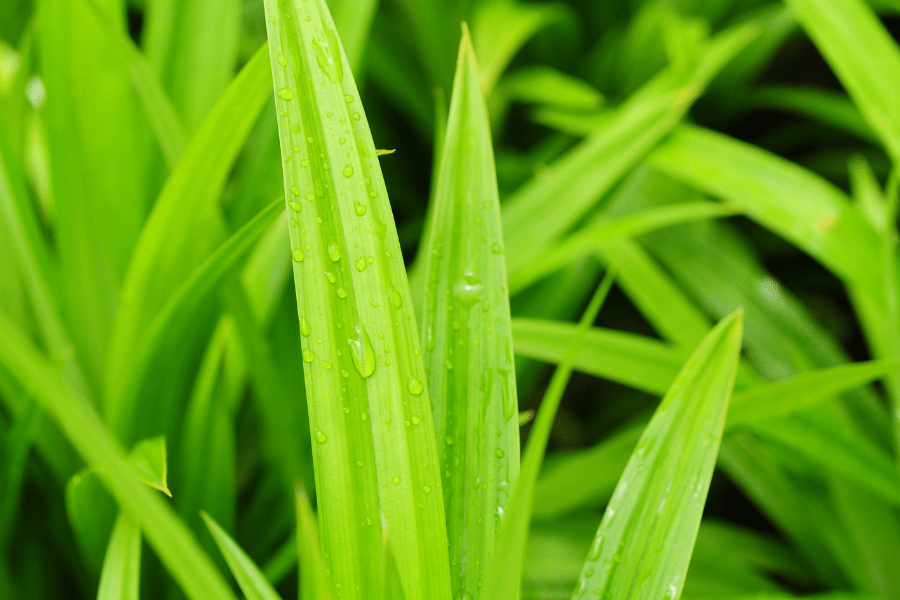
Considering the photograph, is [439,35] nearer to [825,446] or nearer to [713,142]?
[713,142]

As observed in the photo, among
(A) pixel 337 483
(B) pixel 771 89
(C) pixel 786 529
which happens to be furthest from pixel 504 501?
(B) pixel 771 89

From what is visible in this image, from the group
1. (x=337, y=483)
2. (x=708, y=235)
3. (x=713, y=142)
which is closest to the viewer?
(x=337, y=483)

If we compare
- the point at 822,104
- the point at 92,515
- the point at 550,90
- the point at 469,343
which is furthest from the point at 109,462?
the point at 822,104

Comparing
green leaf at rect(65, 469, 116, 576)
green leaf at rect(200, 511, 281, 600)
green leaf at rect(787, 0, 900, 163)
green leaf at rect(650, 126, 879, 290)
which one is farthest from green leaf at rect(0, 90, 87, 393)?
green leaf at rect(787, 0, 900, 163)

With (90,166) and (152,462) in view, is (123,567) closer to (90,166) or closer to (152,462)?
(152,462)

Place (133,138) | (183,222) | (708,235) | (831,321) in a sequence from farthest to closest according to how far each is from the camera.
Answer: (831,321) → (708,235) → (133,138) → (183,222)

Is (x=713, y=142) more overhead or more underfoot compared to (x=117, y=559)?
more overhead
